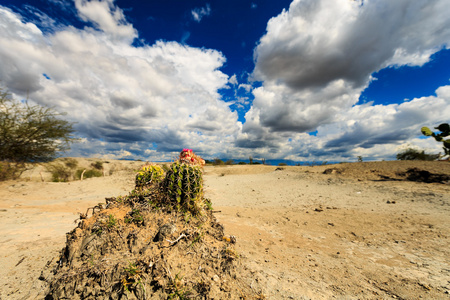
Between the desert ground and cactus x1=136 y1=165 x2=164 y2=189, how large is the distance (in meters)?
0.24

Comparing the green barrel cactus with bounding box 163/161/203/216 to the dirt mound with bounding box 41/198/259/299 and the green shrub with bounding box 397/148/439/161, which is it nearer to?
the dirt mound with bounding box 41/198/259/299

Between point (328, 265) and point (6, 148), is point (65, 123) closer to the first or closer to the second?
point (6, 148)

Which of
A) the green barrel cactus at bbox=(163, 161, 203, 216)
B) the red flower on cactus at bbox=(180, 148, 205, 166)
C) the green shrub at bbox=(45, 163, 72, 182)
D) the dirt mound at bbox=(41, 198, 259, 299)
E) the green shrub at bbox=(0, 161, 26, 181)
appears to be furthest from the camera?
the green shrub at bbox=(45, 163, 72, 182)

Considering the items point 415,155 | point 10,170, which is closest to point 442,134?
point 415,155

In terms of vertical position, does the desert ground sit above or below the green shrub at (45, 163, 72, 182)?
below

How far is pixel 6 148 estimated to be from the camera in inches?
453

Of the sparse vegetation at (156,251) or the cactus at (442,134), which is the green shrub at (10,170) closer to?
the sparse vegetation at (156,251)

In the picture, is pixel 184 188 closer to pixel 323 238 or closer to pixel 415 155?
pixel 323 238

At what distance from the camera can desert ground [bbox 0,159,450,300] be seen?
2.92 meters

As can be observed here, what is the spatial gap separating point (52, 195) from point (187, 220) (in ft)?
45.2

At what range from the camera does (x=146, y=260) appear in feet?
7.96

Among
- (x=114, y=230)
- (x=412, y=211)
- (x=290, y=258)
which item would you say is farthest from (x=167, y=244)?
(x=412, y=211)

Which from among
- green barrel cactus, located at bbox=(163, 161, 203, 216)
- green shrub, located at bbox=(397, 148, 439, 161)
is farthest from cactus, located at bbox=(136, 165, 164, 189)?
green shrub, located at bbox=(397, 148, 439, 161)

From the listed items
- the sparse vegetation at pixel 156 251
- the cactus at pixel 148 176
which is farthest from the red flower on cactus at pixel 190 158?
the cactus at pixel 148 176
